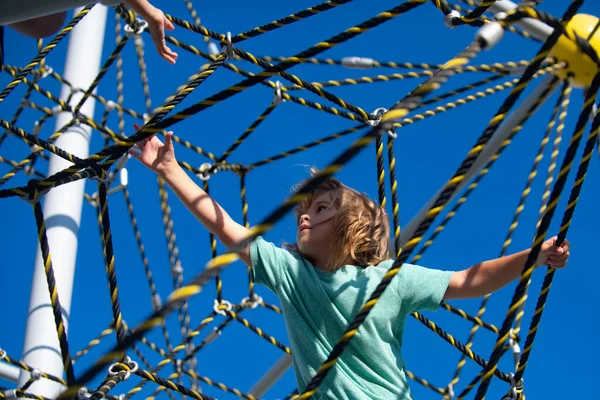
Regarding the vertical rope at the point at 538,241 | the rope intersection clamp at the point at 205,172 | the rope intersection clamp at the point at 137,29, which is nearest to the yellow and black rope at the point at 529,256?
the vertical rope at the point at 538,241

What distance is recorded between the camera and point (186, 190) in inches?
51.9

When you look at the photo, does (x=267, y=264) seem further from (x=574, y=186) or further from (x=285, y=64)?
(x=574, y=186)

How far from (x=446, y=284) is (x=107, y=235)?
0.52m

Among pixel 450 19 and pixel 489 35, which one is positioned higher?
pixel 450 19

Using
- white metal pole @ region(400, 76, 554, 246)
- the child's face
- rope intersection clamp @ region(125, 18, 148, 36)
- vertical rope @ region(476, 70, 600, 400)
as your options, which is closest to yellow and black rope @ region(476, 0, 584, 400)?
vertical rope @ region(476, 70, 600, 400)

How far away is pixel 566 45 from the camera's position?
78.2 inches

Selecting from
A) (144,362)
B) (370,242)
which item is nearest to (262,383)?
(144,362)

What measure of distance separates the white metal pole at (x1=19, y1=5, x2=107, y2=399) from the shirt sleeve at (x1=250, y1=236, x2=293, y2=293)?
743 mm

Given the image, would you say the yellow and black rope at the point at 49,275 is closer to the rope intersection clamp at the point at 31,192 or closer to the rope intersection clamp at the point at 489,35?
the rope intersection clamp at the point at 31,192

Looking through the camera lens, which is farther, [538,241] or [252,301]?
[252,301]

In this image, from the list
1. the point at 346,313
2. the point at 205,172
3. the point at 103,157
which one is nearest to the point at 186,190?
the point at 103,157

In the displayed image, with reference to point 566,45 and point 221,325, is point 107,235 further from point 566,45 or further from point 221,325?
point 566,45

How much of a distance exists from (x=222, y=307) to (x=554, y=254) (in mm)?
1193

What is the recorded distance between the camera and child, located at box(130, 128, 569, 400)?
4.00 feet
